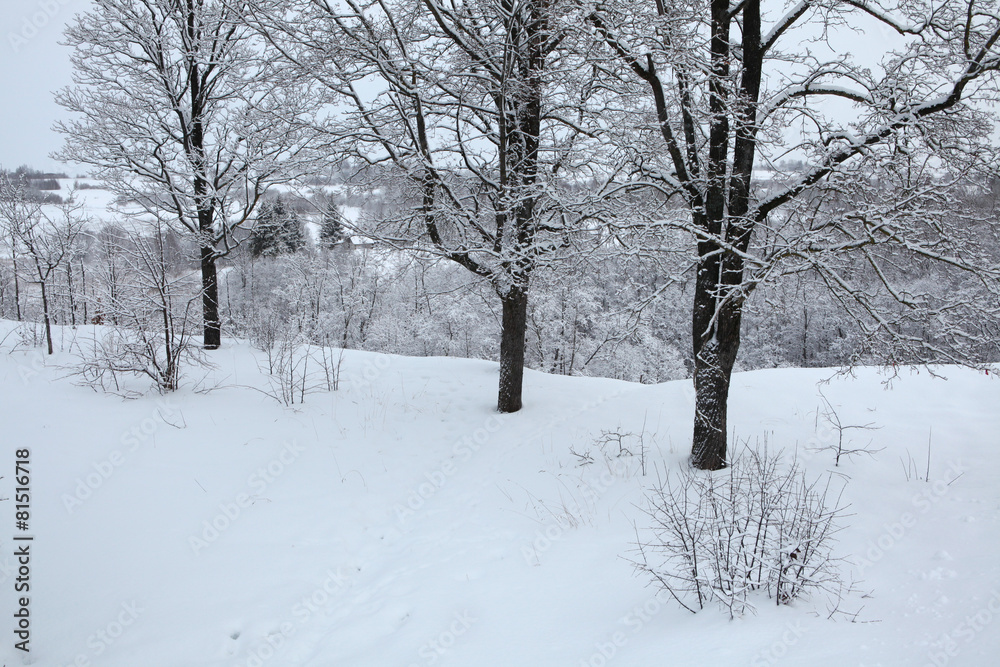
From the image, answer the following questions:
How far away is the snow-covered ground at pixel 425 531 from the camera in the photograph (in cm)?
289

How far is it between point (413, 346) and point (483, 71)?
24861 millimetres

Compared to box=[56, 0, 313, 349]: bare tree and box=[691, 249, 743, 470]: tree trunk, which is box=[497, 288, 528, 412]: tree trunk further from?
box=[56, 0, 313, 349]: bare tree

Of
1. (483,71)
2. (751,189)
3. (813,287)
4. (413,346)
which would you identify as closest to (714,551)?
(813,287)

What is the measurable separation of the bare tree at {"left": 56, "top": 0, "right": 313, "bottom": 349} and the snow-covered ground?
13.2ft

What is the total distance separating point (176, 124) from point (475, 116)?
7377 mm

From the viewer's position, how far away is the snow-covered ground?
2895mm

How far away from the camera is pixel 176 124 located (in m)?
10.6

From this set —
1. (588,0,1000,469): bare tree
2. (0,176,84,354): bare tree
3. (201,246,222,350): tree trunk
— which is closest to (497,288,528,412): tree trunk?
(588,0,1000,469): bare tree

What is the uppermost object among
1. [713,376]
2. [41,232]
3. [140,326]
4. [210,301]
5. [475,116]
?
[475,116]

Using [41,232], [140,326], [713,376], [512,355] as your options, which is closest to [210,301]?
[140,326]

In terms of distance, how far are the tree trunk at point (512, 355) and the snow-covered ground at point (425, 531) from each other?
15.8 inches

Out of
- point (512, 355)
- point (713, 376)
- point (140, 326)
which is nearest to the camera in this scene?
point (713, 376)

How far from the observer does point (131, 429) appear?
5.90m

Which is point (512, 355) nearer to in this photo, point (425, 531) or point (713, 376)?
point (713, 376)
